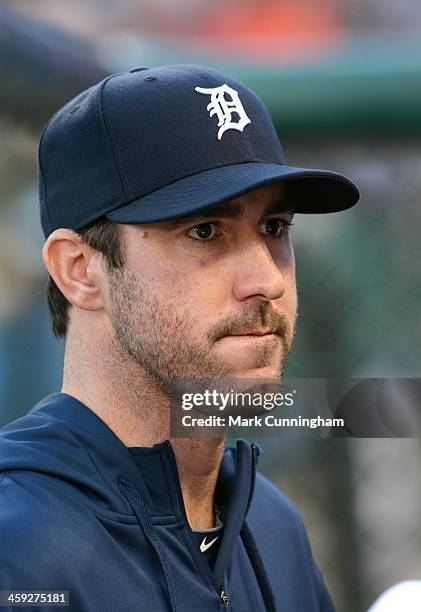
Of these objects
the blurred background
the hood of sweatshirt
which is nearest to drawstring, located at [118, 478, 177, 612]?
the hood of sweatshirt

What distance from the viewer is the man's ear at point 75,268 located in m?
1.26

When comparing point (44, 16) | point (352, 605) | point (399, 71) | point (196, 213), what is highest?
point (44, 16)

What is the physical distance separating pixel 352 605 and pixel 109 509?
141cm

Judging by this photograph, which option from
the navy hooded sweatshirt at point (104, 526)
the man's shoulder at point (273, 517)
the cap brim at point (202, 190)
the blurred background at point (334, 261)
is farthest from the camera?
the blurred background at point (334, 261)

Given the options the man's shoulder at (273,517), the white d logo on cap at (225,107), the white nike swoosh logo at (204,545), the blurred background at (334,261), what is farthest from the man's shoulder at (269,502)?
the blurred background at (334,261)

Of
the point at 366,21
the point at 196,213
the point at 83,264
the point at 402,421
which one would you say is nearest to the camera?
the point at 196,213

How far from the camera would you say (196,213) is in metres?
1.17

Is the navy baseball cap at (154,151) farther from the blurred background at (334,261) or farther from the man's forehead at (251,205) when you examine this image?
the blurred background at (334,261)

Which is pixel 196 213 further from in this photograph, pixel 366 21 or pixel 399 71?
pixel 366 21

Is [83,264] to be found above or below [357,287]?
below

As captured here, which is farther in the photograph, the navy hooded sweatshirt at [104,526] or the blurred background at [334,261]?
the blurred background at [334,261]

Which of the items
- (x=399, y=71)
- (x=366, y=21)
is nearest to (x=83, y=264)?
(x=399, y=71)

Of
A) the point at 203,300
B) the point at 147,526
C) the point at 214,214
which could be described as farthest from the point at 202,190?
the point at 147,526

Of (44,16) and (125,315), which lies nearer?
(125,315)
